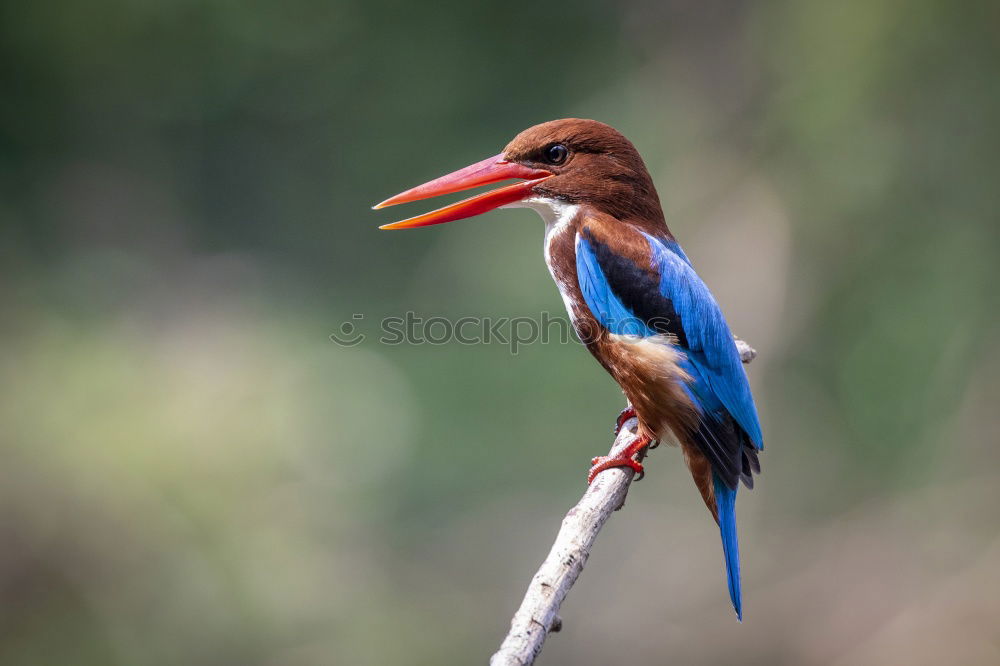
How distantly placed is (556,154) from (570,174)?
7 cm

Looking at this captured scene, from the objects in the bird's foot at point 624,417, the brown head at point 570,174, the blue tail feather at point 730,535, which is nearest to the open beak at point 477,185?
the brown head at point 570,174

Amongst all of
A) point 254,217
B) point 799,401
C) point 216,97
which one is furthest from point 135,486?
point 799,401

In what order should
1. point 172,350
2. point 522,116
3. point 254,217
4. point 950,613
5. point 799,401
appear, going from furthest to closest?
1. point 254,217
2. point 522,116
3. point 172,350
4. point 799,401
5. point 950,613

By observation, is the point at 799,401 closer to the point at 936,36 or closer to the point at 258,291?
the point at 936,36

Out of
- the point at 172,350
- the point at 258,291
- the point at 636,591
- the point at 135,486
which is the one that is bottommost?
the point at 636,591

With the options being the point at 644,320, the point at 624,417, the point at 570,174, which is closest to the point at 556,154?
the point at 570,174

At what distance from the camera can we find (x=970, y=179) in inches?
162

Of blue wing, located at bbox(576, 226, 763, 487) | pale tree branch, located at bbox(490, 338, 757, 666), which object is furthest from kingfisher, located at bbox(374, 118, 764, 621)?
pale tree branch, located at bbox(490, 338, 757, 666)

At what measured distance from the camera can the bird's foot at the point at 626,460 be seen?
200cm

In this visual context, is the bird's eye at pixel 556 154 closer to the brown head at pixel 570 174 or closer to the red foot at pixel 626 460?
the brown head at pixel 570 174

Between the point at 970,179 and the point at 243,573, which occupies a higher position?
the point at 970,179

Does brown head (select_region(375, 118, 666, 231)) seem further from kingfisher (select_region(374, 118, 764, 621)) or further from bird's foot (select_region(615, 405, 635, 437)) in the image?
bird's foot (select_region(615, 405, 635, 437))

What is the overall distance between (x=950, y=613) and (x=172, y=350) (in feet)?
13.1

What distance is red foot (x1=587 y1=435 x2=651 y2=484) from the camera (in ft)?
6.57
